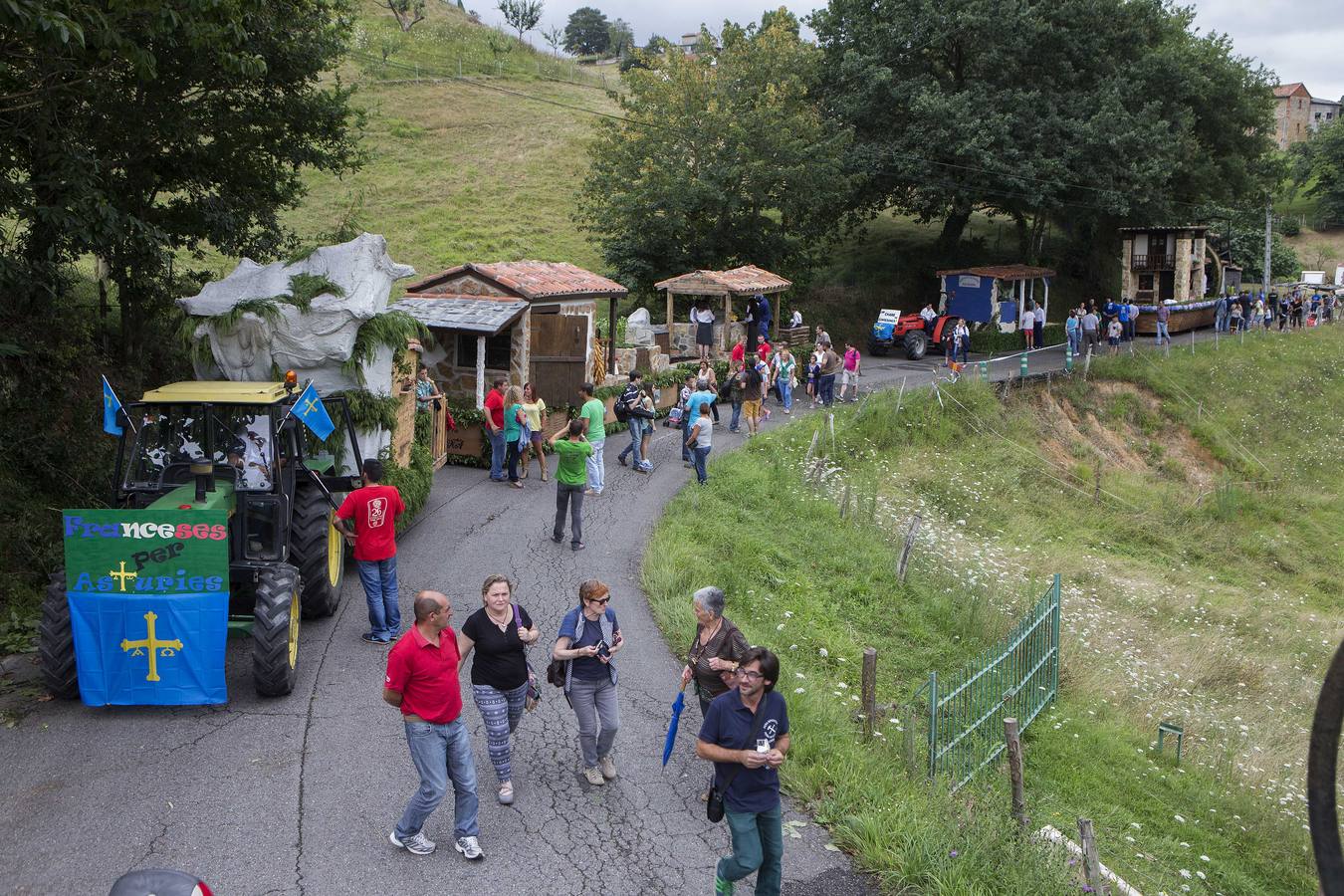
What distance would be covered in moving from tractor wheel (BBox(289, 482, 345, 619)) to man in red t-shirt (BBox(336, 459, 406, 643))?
67 centimetres

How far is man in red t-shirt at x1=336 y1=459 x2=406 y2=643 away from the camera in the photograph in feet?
31.9

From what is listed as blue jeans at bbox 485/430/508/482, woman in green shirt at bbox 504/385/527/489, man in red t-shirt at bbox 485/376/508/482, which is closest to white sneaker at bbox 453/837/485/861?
woman in green shirt at bbox 504/385/527/489

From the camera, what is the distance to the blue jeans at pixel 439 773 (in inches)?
254

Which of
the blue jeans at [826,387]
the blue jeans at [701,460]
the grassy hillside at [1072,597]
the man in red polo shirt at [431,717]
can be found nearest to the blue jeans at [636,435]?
the grassy hillside at [1072,597]

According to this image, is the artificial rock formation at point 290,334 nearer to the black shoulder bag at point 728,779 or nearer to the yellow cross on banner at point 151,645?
the yellow cross on banner at point 151,645

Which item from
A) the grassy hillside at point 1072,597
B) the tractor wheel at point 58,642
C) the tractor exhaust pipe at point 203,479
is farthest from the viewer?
the tractor exhaust pipe at point 203,479

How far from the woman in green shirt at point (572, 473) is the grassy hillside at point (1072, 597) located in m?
1.07

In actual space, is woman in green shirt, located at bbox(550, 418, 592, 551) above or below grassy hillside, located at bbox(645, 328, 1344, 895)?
above

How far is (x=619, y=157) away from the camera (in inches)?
1247

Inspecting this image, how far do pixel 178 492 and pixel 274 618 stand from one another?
180 centimetres

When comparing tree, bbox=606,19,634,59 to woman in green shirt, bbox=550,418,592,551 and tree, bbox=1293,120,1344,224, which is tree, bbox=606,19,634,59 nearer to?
tree, bbox=1293,120,1344,224

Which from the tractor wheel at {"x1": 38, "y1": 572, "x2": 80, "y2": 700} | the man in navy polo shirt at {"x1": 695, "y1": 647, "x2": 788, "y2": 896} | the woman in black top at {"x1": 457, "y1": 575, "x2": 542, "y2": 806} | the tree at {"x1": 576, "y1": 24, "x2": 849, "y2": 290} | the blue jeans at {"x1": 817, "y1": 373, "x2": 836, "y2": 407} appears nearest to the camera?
the man in navy polo shirt at {"x1": 695, "y1": 647, "x2": 788, "y2": 896}

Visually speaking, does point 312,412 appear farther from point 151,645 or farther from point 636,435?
point 636,435

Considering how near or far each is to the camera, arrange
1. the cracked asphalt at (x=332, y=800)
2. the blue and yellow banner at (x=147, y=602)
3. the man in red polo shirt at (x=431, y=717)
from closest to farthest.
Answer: the man in red polo shirt at (x=431, y=717) < the cracked asphalt at (x=332, y=800) < the blue and yellow banner at (x=147, y=602)
